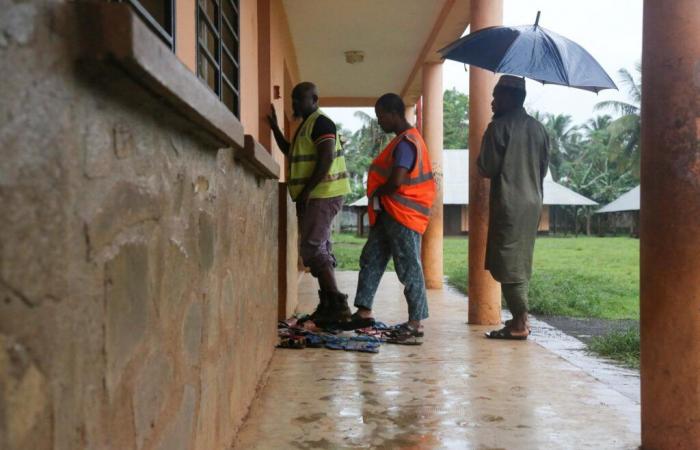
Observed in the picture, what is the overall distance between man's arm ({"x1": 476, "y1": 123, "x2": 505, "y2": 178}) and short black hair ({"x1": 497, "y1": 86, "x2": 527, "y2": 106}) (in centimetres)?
26

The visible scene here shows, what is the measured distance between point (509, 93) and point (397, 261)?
1.48m

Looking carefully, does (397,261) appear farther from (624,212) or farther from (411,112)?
(624,212)

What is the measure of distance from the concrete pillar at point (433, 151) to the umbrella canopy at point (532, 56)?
3543 mm

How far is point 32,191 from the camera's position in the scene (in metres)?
0.86

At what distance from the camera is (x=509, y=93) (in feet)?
15.3

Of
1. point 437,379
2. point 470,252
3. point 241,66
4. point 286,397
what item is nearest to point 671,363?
point 437,379

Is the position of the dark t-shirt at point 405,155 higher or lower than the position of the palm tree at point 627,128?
lower

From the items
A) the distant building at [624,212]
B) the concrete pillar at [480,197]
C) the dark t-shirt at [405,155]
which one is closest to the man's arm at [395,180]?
the dark t-shirt at [405,155]

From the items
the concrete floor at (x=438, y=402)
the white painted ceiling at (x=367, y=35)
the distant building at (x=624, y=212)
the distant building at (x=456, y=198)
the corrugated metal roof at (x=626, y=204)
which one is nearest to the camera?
the concrete floor at (x=438, y=402)

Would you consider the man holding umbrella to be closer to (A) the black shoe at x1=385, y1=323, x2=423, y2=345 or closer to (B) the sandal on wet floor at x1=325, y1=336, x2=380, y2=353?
(A) the black shoe at x1=385, y1=323, x2=423, y2=345

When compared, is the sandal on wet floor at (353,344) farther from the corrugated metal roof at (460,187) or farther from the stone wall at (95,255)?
the corrugated metal roof at (460,187)

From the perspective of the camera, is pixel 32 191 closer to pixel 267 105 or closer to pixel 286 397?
pixel 286 397

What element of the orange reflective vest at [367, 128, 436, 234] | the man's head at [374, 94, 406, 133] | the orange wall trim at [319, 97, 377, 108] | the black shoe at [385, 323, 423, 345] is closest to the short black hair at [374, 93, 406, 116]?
the man's head at [374, 94, 406, 133]

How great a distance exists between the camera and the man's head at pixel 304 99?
4.68 metres
